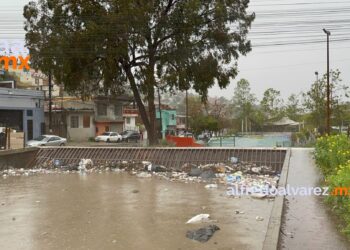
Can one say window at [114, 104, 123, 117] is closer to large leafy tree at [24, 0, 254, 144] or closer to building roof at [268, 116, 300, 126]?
building roof at [268, 116, 300, 126]

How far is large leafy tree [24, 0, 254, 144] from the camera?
24.7 m

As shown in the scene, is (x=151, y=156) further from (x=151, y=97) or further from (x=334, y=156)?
(x=334, y=156)

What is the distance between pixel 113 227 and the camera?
328 inches

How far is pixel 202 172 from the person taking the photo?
16.6 m

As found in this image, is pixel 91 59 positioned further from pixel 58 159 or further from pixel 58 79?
pixel 58 159

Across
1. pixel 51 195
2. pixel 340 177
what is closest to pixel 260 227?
pixel 340 177

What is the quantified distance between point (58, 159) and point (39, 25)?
9.33 metres

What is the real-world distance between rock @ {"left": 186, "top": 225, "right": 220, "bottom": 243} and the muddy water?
0.10m

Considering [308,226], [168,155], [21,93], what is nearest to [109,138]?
[21,93]

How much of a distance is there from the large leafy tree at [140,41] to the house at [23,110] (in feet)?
37.0

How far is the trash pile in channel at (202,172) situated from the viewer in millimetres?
13678

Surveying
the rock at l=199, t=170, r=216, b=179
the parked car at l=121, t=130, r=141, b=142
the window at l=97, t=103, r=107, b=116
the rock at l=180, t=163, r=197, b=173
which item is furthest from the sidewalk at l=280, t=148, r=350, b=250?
the window at l=97, t=103, r=107, b=116

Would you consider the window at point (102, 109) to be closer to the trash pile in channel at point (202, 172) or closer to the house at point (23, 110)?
the house at point (23, 110)

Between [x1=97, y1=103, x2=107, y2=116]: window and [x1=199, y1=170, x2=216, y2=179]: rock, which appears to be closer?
[x1=199, y1=170, x2=216, y2=179]: rock
